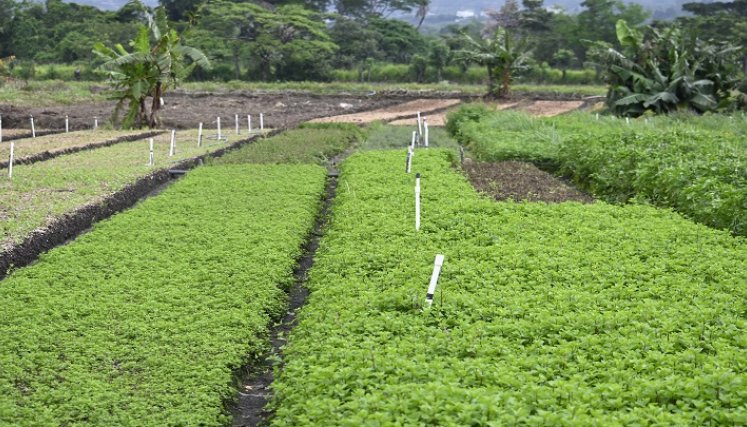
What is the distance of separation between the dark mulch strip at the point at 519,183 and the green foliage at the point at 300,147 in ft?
14.7

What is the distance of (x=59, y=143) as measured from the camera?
27125 mm

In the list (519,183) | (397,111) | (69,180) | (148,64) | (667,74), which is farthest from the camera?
(397,111)

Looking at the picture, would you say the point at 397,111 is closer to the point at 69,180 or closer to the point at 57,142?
the point at 57,142

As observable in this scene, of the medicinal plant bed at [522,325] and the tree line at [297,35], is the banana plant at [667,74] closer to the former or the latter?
the medicinal plant bed at [522,325]

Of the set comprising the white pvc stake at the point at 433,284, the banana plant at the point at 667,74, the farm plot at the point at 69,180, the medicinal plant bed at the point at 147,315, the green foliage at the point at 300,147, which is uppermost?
the banana plant at the point at 667,74

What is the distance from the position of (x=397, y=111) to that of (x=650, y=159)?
2817cm

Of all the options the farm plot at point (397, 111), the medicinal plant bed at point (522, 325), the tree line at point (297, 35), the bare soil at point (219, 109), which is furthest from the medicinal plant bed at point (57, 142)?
the tree line at point (297, 35)

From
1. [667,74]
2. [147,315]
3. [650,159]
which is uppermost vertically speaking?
[667,74]

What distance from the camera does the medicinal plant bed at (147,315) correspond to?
765 cm

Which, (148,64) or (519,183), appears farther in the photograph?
(148,64)

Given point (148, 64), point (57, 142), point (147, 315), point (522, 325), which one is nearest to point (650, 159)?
point (522, 325)

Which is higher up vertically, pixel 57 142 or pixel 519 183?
pixel 519 183

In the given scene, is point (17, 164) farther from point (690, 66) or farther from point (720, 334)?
point (690, 66)

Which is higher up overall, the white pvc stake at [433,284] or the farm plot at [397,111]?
the white pvc stake at [433,284]
